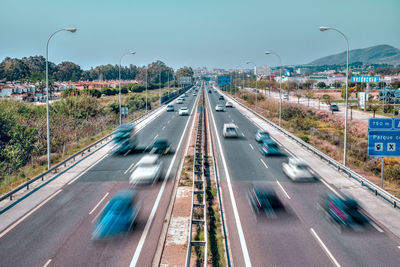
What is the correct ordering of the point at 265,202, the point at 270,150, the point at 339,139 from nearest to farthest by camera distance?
the point at 265,202 → the point at 270,150 → the point at 339,139

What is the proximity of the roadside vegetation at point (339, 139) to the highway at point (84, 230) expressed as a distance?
14617 millimetres

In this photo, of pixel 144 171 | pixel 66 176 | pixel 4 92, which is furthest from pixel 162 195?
pixel 4 92

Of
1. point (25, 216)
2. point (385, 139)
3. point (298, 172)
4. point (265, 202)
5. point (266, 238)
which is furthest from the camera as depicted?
point (298, 172)

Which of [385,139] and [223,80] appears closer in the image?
Answer: [385,139]

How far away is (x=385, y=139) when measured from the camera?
19594mm

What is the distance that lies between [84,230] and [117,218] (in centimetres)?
136

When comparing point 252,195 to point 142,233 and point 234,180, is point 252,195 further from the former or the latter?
point 142,233

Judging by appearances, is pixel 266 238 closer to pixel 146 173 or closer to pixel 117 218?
pixel 117 218

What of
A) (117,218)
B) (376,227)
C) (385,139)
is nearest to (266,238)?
(376,227)

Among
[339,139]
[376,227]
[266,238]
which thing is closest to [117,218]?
[266,238]

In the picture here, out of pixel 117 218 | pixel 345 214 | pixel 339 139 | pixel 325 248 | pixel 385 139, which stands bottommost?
pixel 325 248

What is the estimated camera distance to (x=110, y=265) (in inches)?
426

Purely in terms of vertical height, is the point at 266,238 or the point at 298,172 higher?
the point at 298,172

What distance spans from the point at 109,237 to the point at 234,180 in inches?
370
